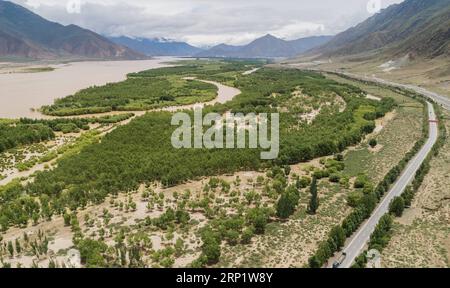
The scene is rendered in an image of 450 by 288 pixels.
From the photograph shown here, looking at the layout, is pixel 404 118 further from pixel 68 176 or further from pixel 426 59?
pixel 426 59

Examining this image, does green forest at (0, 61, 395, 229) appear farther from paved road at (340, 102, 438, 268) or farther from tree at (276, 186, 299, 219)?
tree at (276, 186, 299, 219)

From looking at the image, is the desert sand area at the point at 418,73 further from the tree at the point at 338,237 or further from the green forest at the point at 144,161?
the tree at the point at 338,237

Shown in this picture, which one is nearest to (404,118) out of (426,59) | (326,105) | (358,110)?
(358,110)

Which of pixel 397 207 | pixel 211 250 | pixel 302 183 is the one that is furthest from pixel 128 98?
pixel 211 250

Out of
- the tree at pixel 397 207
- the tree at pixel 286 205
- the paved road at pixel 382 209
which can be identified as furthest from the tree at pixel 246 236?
the tree at pixel 397 207
